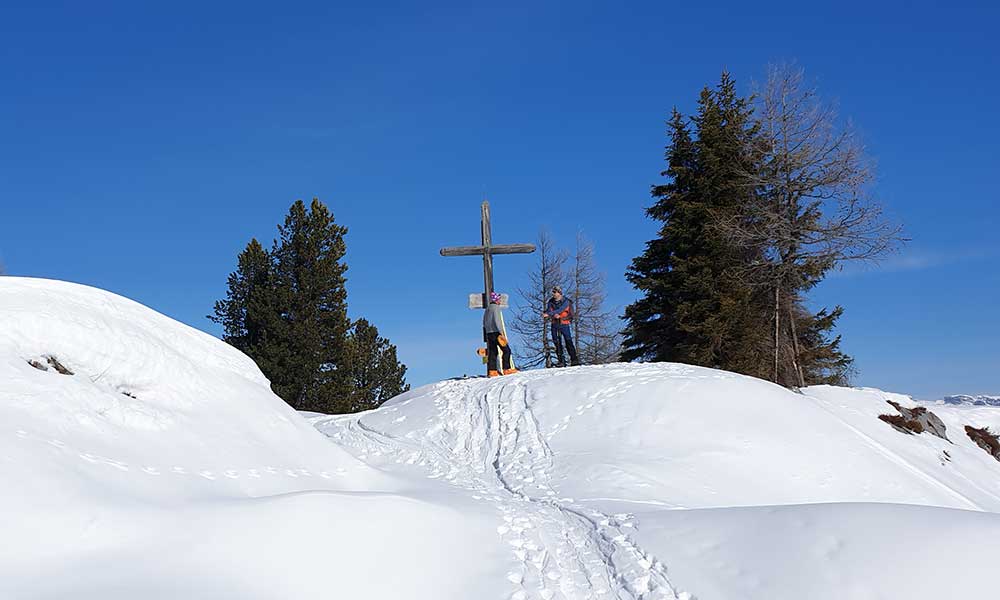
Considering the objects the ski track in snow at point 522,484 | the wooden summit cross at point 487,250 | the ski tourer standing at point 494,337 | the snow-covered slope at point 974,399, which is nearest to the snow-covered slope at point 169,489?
the ski track in snow at point 522,484

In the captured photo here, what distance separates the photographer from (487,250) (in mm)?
19719

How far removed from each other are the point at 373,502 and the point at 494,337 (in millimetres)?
11254

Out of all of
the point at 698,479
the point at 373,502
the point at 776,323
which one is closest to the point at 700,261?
the point at 776,323

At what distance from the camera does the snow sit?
17.4 feet

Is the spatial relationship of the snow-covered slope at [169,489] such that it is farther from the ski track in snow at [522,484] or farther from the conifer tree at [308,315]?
the conifer tree at [308,315]

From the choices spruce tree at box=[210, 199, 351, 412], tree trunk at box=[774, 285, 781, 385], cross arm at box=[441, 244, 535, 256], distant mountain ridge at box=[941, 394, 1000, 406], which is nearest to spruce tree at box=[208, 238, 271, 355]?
spruce tree at box=[210, 199, 351, 412]

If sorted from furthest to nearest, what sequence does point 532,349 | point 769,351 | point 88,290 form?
point 532,349 < point 769,351 < point 88,290

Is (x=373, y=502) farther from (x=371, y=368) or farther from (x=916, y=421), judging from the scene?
(x=371, y=368)

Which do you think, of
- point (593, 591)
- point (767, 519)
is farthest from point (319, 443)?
point (767, 519)

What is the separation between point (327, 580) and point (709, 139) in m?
22.6

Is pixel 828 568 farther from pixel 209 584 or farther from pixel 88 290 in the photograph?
pixel 88 290

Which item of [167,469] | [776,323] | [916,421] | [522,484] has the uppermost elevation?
[776,323]

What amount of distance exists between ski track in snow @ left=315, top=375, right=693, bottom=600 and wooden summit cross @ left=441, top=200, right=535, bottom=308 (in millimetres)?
3224

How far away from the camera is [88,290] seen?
9500 millimetres
